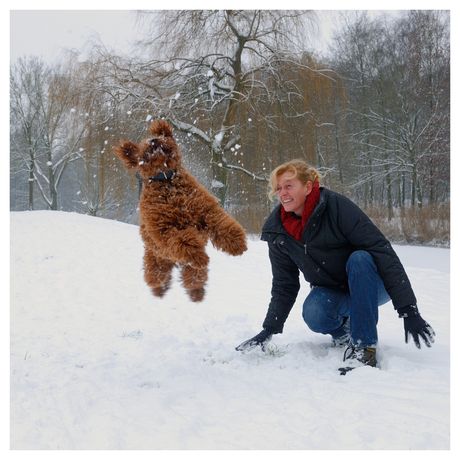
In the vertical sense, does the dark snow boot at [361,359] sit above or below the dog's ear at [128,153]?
below

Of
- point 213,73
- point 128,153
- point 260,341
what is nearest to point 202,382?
point 260,341

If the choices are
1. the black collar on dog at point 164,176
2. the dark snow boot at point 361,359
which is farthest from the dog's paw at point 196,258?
the dark snow boot at point 361,359

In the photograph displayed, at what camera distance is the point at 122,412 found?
5.58 feet

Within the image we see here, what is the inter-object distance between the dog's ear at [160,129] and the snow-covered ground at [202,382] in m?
0.80

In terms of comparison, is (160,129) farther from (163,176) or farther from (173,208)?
(173,208)

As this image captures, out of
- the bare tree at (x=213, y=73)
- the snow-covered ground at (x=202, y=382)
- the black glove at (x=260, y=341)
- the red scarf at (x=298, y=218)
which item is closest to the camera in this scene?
the snow-covered ground at (x=202, y=382)

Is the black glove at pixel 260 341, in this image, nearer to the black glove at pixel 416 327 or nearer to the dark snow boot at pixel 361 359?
the dark snow boot at pixel 361 359

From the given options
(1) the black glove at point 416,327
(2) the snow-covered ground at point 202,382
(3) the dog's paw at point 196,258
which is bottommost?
(2) the snow-covered ground at point 202,382

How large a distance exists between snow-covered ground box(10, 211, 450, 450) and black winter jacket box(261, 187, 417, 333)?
0.43m

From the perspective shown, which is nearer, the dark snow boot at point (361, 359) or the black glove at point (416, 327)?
the black glove at point (416, 327)

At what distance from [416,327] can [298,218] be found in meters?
0.90

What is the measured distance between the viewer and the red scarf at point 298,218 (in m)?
2.18

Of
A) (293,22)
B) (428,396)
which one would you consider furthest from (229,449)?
(293,22)

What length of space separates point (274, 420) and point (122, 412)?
724mm
